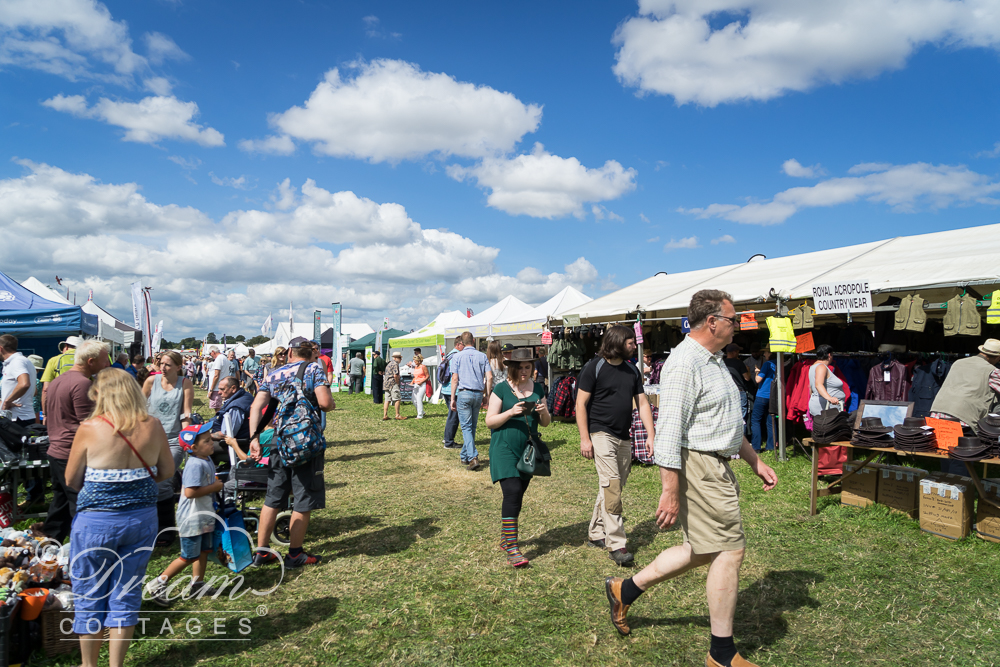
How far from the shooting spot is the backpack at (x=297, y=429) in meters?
3.99

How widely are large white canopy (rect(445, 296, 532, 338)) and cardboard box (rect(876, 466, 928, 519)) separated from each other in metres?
9.91

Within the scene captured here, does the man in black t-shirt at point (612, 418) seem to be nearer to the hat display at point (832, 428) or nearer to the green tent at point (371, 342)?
the hat display at point (832, 428)

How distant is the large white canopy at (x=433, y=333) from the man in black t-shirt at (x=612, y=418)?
14.3 m

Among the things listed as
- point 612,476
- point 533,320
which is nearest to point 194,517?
point 612,476

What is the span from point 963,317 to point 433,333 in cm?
1530

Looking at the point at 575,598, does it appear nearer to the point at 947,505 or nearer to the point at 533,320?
the point at 947,505

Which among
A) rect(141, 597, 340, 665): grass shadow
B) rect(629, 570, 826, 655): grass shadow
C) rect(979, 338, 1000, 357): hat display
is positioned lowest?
rect(629, 570, 826, 655): grass shadow

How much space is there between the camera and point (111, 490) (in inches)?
103

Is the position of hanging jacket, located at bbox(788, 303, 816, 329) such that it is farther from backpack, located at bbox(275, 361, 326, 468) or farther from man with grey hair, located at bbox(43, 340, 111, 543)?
man with grey hair, located at bbox(43, 340, 111, 543)

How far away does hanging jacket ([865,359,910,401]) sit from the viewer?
7.07m

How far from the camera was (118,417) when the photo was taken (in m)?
2.66

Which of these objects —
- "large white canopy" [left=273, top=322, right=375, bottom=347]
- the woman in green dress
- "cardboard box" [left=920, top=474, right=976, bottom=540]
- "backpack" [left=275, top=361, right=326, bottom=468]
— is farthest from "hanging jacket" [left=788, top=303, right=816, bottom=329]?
"large white canopy" [left=273, top=322, right=375, bottom=347]

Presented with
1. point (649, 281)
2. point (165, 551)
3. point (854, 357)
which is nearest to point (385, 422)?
point (649, 281)

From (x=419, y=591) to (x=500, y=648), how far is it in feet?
3.05
